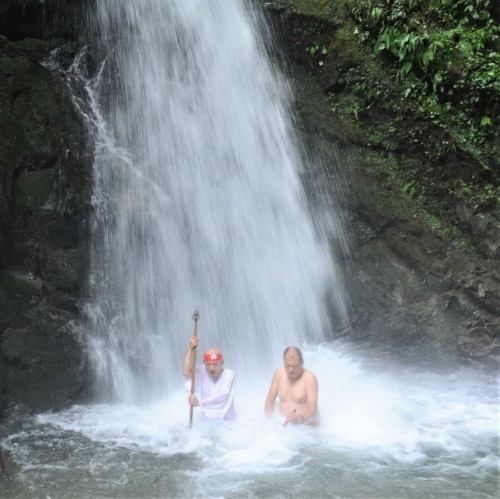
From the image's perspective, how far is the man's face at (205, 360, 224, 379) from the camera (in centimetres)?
670

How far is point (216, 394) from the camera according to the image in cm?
674

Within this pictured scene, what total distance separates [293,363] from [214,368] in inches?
38.0

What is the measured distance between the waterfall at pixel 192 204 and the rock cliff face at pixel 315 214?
1.20ft

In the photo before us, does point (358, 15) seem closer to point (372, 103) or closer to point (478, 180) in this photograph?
point (372, 103)

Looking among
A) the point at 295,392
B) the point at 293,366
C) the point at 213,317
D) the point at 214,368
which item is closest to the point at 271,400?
the point at 295,392

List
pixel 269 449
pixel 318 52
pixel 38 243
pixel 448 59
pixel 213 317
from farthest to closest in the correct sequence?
pixel 318 52 → pixel 448 59 → pixel 213 317 → pixel 38 243 → pixel 269 449

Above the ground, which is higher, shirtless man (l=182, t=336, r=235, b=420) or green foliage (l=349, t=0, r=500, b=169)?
green foliage (l=349, t=0, r=500, b=169)

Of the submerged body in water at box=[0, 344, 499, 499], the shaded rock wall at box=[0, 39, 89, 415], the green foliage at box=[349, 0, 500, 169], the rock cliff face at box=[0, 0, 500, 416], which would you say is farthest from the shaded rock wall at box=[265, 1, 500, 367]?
the shaded rock wall at box=[0, 39, 89, 415]

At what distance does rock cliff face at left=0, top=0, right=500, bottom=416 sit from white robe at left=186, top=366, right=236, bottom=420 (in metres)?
1.81

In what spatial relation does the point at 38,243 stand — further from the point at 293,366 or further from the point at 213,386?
the point at 293,366

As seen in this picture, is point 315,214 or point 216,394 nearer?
point 216,394

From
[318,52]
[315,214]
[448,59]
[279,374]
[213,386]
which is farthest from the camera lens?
[318,52]

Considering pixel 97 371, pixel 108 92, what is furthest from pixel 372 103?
pixel 97 371

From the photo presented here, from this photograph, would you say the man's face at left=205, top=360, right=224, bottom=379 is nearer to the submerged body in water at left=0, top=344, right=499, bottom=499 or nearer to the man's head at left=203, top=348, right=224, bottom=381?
the man's head at left=203, top=348, right=224, bottom=381
